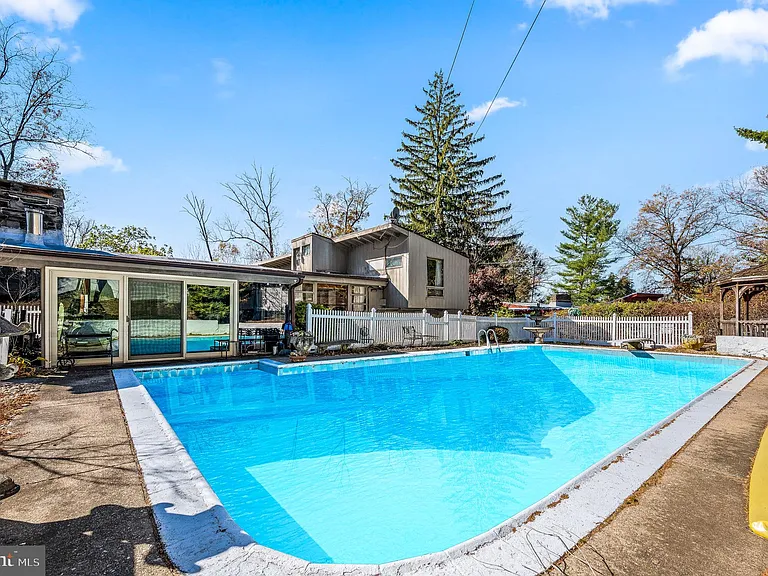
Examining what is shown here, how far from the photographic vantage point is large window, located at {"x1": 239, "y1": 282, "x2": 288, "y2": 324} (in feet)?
40.2

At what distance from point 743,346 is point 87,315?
18098 millimetres

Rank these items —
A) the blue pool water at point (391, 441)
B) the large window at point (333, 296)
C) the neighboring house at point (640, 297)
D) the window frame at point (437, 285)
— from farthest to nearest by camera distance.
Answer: the neighboring house at point (640, 297) < the window frame at point (437, 285) < the large window at point (333, 296) < the blue pool water at point (391, 441)

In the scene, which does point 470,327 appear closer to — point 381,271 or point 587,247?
point 381,271

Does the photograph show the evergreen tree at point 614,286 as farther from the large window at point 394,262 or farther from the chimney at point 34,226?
the chimney at point 34,226

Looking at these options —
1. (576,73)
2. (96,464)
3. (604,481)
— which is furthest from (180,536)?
(576,73)

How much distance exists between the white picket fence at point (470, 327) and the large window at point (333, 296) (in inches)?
106

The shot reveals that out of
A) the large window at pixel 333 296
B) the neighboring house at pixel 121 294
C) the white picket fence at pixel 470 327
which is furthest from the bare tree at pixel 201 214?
the white picket fence at pixel 470 327

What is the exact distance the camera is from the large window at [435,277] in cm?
1778

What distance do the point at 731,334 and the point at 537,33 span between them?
479 inches

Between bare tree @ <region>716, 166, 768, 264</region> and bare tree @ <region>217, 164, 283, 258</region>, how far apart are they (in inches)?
1125

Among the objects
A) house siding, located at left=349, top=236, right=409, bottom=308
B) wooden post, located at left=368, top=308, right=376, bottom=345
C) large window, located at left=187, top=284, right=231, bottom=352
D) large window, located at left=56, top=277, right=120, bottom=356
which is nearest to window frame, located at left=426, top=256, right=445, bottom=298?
house siding, located at left=349, top=236, right=409, bottom=308

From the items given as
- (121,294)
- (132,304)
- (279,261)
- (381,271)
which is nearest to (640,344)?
(381,271)

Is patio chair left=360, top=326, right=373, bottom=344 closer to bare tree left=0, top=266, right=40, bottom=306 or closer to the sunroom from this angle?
the sunroom

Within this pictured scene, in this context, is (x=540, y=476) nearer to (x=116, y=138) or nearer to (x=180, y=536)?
(x=180, y=536)
